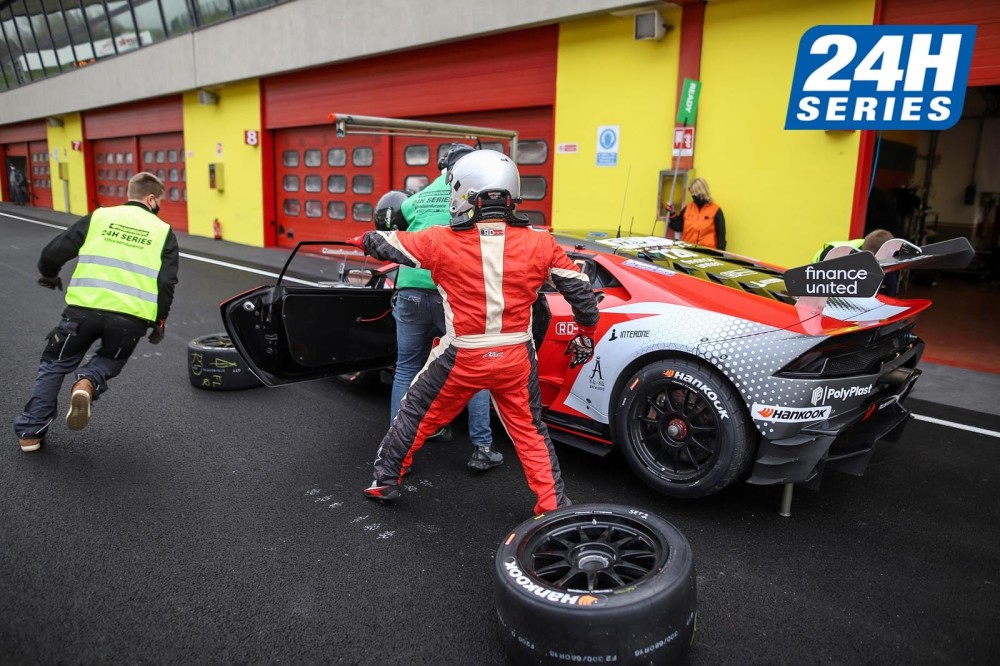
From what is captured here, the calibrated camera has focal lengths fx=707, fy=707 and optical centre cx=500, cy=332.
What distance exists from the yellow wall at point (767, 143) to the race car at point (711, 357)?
431 cm

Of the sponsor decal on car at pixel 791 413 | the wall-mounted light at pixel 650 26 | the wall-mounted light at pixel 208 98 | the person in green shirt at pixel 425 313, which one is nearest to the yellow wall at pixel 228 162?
the wall-mounted light at pixel 208 98

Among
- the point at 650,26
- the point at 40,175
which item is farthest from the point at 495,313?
the point at 40,175

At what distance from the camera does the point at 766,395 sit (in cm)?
337

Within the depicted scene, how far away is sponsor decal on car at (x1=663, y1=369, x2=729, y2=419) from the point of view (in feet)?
11.4

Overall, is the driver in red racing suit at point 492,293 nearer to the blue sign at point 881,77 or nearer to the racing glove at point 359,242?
the racing glove at point 359,242

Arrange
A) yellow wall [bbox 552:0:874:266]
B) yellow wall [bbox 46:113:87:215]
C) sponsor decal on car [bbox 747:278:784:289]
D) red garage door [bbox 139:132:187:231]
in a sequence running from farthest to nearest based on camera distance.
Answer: yellow wall [bbox 46:113:87:215], red garage door [bbox 139:132:187:231], yellow wall [bbox 552:0:874:266], sponsor decal on car [bbox 747:278:784:289]

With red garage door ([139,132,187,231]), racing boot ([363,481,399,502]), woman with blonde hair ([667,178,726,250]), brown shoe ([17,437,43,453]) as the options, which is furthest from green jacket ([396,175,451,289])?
red garage door ([139,132,187,231])

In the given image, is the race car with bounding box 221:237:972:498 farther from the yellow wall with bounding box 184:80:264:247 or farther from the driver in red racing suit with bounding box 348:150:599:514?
the yellow wall with bounding box 184:80:264:247

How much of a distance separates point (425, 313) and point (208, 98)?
16428mm

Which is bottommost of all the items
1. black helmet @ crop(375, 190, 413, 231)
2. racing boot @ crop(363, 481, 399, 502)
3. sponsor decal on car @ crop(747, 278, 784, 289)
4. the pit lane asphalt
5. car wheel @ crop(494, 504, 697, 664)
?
the pit lane asphalt

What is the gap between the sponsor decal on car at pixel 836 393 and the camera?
10.9 feet

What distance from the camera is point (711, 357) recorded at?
3.52m

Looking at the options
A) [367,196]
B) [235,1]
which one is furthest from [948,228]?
[235,1]

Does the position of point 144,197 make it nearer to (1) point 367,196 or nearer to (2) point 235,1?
(1) point 367,196
